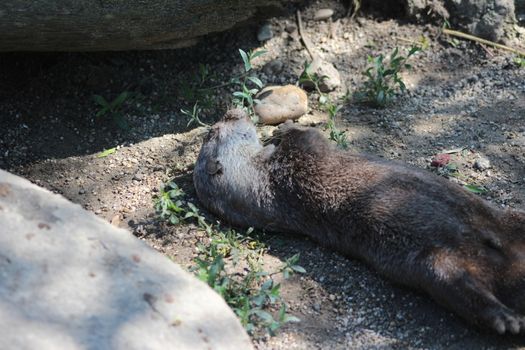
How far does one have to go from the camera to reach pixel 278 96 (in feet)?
17.7

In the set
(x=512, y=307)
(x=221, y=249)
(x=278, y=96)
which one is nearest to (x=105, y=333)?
(x=221, y=249)

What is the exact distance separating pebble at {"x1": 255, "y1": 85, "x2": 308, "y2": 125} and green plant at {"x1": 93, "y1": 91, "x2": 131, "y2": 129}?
3.14 feet

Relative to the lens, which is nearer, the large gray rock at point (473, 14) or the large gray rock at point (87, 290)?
the large gray rock at point (87, 290)

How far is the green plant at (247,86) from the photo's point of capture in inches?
206

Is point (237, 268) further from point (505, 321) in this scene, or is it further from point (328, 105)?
point (328, 105)

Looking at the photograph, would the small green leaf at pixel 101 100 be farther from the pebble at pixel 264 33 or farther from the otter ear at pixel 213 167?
the pebble at pixel 264 33

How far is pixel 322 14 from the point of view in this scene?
604 cm

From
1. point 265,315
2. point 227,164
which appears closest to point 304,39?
point 227,164

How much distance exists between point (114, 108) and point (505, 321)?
3.14 m

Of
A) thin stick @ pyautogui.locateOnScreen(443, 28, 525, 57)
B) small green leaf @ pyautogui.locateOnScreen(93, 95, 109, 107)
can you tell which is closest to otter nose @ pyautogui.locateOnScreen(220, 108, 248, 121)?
small green leaf @ pyautogui.locateOnScreen(93, 95, 109, 107)

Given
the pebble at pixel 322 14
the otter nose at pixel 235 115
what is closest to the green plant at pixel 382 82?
the pebble at pixel 322 14

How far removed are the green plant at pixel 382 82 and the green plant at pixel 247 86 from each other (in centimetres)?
78

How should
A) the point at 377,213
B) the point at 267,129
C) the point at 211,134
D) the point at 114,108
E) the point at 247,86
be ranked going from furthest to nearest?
the point at 247,86
the point at 114,108
the point at 267,129
the point at 211,134
the point at 377,213

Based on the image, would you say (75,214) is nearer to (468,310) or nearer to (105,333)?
(105,333)
